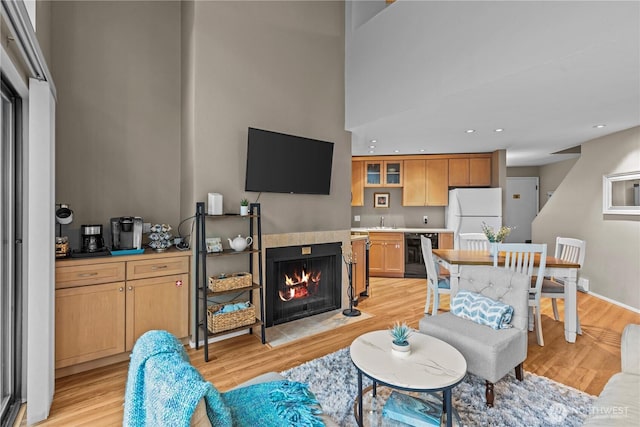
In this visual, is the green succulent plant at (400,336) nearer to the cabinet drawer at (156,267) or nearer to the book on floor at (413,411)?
the book on floor at (413,411)

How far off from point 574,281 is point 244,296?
10.9 feet

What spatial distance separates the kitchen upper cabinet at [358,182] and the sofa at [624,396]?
15.6 feet

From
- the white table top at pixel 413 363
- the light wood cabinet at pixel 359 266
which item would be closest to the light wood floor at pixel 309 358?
the light wood cabinet at pixel 359 266

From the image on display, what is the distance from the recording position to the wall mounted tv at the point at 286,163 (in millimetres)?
3270

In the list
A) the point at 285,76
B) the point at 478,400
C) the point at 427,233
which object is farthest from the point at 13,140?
the point at 427,233

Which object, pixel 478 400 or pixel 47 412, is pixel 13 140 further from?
pixel 478 400

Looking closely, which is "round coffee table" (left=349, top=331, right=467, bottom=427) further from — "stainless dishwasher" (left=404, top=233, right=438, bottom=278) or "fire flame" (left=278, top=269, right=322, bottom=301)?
"stainless dishwasher" (left=404, top=233, right=438, bottom=278)

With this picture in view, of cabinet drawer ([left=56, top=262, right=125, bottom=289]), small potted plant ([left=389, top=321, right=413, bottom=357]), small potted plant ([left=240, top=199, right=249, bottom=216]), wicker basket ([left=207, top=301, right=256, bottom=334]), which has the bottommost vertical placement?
wicker basket ([left=207, top=301, right=256, bottom=334])

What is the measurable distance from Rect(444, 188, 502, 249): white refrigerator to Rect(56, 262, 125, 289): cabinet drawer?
5.08 m

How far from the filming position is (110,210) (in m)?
3.05

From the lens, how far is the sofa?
138cm

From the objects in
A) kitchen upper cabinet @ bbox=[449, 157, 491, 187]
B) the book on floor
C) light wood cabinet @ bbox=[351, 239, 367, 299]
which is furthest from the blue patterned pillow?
kitchen upper cabinet @ bbox=[449, 157, 491, 187]

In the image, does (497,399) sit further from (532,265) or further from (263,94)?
(263,94)

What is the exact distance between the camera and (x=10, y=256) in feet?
6.47
